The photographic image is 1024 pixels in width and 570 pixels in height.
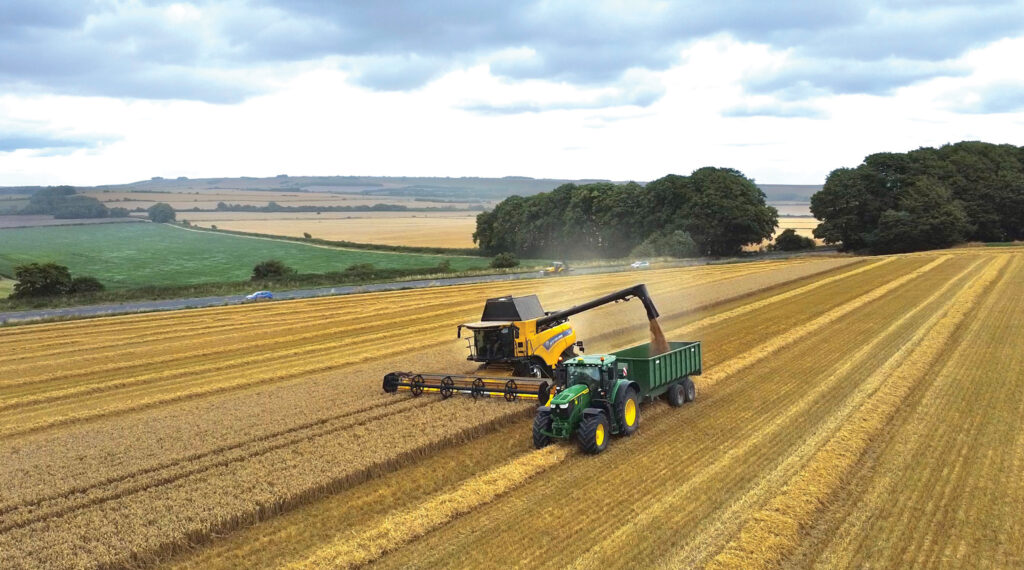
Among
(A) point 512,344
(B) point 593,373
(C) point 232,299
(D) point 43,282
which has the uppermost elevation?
(B) point 593,373

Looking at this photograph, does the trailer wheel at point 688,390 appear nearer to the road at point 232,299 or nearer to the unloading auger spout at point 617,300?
the unloading auger spout at point 617,300

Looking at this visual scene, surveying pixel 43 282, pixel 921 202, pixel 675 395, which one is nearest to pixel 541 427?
pixel 675 395

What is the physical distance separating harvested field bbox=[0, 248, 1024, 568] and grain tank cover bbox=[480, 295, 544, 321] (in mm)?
3494

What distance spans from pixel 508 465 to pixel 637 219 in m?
93.7

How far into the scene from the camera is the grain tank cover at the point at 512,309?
925 inches

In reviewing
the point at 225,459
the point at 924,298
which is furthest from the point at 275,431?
the point at 924,298

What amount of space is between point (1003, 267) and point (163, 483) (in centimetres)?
6435

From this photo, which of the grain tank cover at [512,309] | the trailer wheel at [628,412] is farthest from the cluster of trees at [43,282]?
the trailer wheel at [628,412]

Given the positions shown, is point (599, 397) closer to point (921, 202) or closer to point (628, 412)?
point (628, 412)

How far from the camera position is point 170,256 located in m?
113

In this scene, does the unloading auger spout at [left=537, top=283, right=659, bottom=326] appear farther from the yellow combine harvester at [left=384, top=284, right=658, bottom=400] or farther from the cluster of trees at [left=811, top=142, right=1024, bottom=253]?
the cluster of trees at [left=811, top=142, right=1024, bottom=253]

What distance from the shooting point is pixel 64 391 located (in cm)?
2736

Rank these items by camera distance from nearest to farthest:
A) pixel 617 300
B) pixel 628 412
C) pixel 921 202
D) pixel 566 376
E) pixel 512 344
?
pixel 628 412 → pixel 566 376 → pixel 617 300 → pixel 512 344 → pixel 921 202

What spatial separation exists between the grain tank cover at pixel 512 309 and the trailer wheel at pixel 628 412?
18.8 feet
